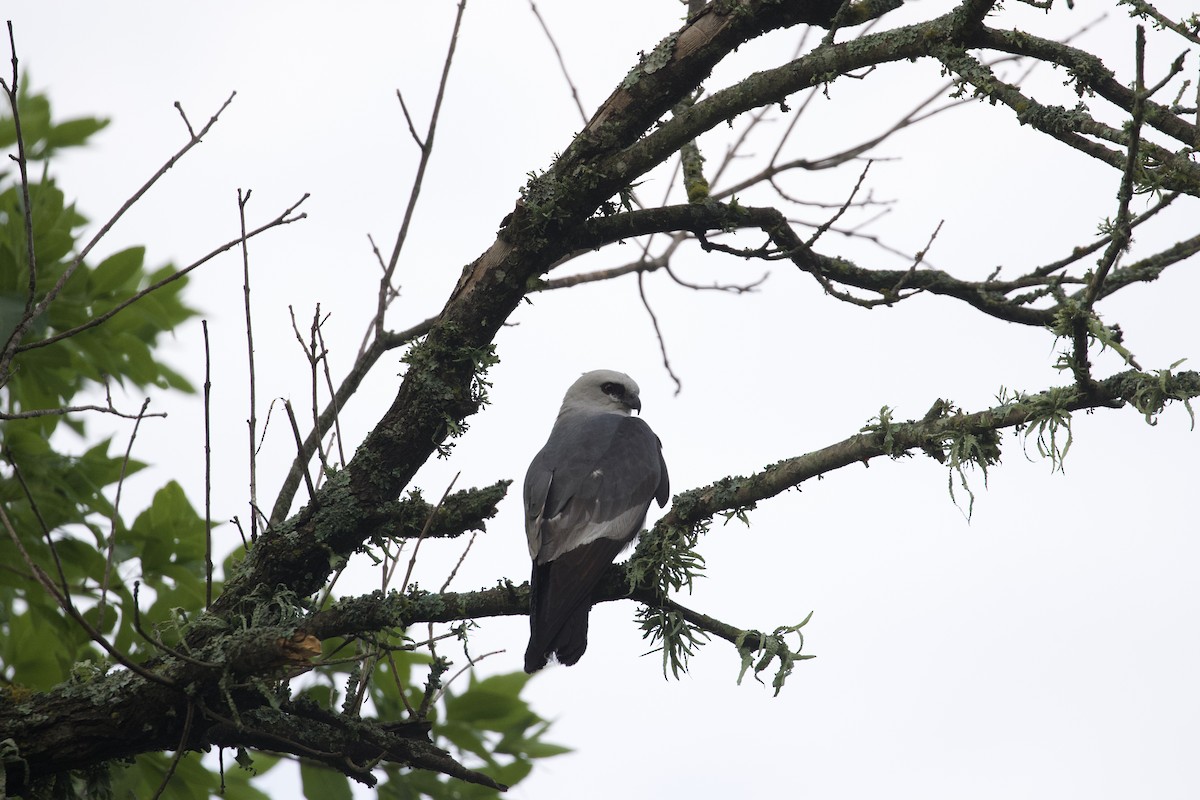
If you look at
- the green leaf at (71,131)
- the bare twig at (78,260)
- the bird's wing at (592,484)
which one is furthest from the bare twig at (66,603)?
the green leaf at (71,131)

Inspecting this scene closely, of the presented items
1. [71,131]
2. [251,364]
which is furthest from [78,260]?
[71,131]

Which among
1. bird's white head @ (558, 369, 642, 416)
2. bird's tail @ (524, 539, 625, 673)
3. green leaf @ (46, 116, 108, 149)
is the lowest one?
bird's tail @ (524, 539, 625, 673)

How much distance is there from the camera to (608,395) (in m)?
7.78

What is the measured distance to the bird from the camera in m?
4.70

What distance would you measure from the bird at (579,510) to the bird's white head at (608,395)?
642 mm

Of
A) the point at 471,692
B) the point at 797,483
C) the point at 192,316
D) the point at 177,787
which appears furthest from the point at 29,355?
the point at 797,483

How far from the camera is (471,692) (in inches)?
212

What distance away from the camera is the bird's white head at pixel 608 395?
7.74m

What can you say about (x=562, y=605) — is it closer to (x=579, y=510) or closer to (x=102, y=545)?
(x=579, y=510)

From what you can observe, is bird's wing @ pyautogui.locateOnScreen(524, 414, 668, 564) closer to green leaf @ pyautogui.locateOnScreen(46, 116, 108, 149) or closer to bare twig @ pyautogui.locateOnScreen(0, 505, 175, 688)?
bare twig @ pyautogui.locateOnScreen(0, 505, 175, 688)

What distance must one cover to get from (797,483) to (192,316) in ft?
14.8

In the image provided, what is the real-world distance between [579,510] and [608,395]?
2425 mm

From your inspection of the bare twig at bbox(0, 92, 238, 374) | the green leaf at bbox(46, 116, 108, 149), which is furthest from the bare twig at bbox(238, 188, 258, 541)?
the green leaf at bbox(46, 116, 108, 149)

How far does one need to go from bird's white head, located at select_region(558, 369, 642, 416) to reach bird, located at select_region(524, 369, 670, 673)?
0.64 meters
